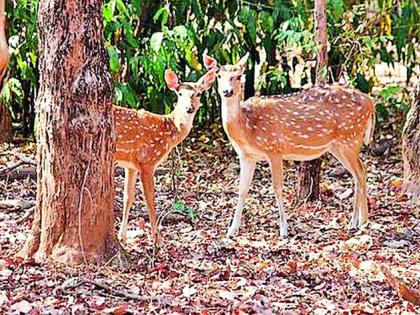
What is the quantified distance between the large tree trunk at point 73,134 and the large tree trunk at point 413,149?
353 cm

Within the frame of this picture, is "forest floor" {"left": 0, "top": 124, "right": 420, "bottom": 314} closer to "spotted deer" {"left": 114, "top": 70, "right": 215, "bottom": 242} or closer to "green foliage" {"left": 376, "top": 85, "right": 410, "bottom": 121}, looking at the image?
"spotted deer" {"left": 114, "top": 70, "right": 215, "bottom": 242}

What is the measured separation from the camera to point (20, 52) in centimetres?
916

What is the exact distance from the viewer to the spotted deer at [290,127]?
21.8ft

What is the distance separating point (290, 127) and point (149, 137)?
1.15 m

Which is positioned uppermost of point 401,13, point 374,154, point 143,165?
point 401,13

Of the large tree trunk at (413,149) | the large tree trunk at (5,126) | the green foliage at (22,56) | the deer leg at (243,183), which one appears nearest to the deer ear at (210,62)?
the deer leg at (243,183)

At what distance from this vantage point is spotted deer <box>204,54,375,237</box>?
21.8 ft

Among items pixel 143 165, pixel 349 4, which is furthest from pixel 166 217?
pixel 349 4

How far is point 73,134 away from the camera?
508 cm

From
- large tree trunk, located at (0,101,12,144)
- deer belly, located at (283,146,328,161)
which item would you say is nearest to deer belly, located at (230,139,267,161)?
deer belly, located at (283,146,328,161)

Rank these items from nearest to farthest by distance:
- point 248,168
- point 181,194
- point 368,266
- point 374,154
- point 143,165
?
point 368,266 → point 143,165 → point 248,168 → point 181,194 → point 374,154

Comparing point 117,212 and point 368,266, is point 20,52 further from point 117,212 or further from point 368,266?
point 368,266

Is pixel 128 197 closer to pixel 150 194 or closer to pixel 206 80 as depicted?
pixel 150 194

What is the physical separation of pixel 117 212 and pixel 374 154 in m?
3.89
